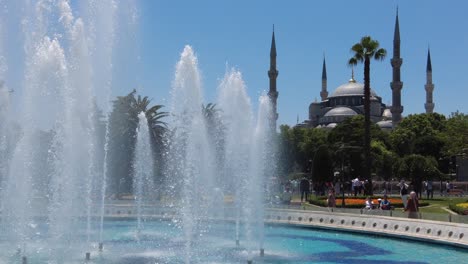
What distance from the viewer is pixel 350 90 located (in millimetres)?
98812

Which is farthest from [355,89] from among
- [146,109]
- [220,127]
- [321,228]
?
[321,228]

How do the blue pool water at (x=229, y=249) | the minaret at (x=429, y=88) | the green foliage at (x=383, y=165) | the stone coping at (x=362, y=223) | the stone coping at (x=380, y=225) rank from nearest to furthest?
the blue pool water at (x=229, y=249) → the stone coping at (x=380, y=225) → the stone coping at (x=362, y=223) → the green foliage at (x=383, y=165) → the minaret at (x=429, y=88)

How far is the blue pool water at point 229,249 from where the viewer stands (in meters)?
11.9

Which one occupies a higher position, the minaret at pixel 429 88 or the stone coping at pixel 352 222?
the minaret at pixel 429 88

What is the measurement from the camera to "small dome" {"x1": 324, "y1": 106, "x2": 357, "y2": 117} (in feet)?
306

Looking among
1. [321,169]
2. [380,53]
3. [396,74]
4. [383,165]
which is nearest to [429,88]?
[396,74]

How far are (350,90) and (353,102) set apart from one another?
8.01ft

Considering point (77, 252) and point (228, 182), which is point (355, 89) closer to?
point (228, 182)

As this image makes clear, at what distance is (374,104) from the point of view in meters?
98.5

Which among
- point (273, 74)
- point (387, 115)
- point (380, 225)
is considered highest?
point (273, 74)

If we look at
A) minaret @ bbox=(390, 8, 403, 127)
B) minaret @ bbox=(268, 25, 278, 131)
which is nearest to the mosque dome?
minaret @ bbox=(390, 8, 403, 127)

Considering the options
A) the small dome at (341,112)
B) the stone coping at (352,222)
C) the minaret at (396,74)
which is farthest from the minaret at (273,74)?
the stone coping at (352,222)

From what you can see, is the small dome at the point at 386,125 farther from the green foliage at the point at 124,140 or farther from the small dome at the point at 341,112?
the green foliage at the point at 124,140

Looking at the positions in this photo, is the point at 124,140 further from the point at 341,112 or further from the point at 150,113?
the point at 341,112
